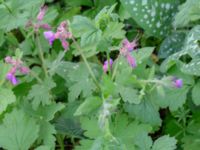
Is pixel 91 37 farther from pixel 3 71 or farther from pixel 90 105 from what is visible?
pixel 3 71

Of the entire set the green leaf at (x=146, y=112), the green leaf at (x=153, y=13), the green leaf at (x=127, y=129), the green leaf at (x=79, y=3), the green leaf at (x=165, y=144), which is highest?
the green leaf at (x=79, y=3)

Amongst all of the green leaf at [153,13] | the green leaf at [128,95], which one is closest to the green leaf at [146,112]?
the green leaf at [128,95]

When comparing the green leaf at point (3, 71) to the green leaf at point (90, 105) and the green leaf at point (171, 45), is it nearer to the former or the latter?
the green leaf at point (90, 105)

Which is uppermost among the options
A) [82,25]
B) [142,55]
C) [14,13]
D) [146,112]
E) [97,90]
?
[14,13]

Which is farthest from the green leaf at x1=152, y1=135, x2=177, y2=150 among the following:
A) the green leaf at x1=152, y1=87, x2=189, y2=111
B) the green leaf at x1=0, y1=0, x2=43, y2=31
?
the green leaf at x1=0, y1=0, x2=43, y2=31

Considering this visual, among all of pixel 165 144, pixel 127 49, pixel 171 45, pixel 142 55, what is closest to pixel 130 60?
pixel 127 49

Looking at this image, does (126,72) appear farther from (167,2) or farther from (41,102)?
(167,2)
